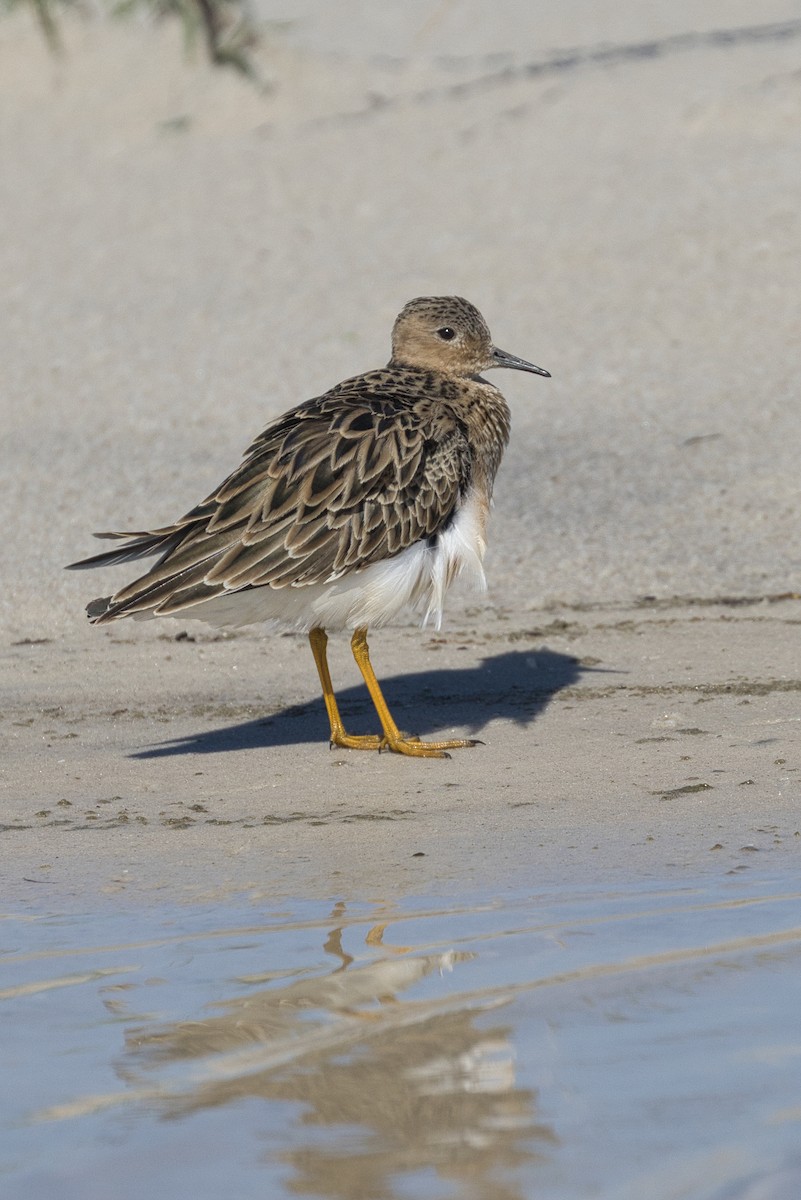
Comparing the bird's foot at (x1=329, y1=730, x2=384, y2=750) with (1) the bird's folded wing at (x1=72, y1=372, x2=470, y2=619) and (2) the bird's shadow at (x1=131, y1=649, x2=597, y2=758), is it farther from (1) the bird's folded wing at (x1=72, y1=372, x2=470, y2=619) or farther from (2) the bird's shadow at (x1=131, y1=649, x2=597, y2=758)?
(1) the bird's folded wing at (x1=72, y1=372, x2=470, y2=619)

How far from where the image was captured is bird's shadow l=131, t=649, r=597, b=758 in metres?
6.82

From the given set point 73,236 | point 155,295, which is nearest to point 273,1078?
point 155,295

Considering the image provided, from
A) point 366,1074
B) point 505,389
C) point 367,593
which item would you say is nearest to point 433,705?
point 367,593

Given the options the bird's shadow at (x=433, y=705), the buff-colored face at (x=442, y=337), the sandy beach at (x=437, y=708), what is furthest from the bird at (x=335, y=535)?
the buff-colored face at (x=442, y=337)

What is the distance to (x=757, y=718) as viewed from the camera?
659cm

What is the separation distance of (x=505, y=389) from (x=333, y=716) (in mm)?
5352

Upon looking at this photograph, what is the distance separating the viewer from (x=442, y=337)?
751cm

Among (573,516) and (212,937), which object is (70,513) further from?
(212,937)

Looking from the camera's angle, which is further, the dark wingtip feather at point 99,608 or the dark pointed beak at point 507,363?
the dark pointed beak at point 507,363

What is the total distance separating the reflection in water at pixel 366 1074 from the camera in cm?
338

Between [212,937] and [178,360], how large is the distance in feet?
29.1

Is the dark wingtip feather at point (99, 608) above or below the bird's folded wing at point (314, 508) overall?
below

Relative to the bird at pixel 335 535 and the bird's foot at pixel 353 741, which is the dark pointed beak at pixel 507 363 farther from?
the bird's foot at pixel 353 741

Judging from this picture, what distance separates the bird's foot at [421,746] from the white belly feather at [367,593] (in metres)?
0.45
